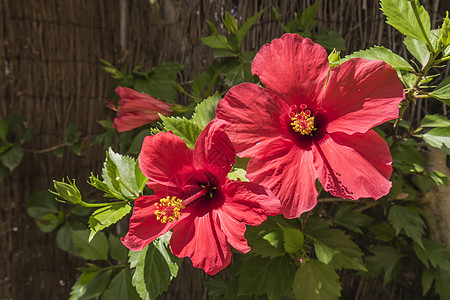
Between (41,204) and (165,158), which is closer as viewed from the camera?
(165,158)

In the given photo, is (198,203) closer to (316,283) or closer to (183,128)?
(183,128)

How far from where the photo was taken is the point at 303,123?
519mm

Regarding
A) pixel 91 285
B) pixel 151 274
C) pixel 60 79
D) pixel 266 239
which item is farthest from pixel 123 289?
pixel 60 79

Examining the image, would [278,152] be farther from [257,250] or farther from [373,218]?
[373,218]

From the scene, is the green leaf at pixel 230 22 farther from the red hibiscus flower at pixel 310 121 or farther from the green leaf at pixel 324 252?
the green leaf at pixel 324 252

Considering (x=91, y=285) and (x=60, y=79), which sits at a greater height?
(x=60, y=79)

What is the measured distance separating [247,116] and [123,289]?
618 millimetres

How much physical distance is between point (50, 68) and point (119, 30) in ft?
1.18

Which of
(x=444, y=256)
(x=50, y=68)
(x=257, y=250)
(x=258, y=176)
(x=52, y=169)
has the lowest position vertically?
(x=52, y=169)

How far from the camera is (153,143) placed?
1.67 feet

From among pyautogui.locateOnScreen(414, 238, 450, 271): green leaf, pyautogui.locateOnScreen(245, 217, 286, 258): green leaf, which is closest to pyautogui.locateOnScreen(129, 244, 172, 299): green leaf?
pyautogui.locateOnScreen(245, 217, 286, 258): green leaf

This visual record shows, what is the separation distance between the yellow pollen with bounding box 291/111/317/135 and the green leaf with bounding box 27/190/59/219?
4.33 feet

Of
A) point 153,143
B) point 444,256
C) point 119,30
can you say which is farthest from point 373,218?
point 119,30

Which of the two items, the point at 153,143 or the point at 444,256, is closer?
the point at 153,143
